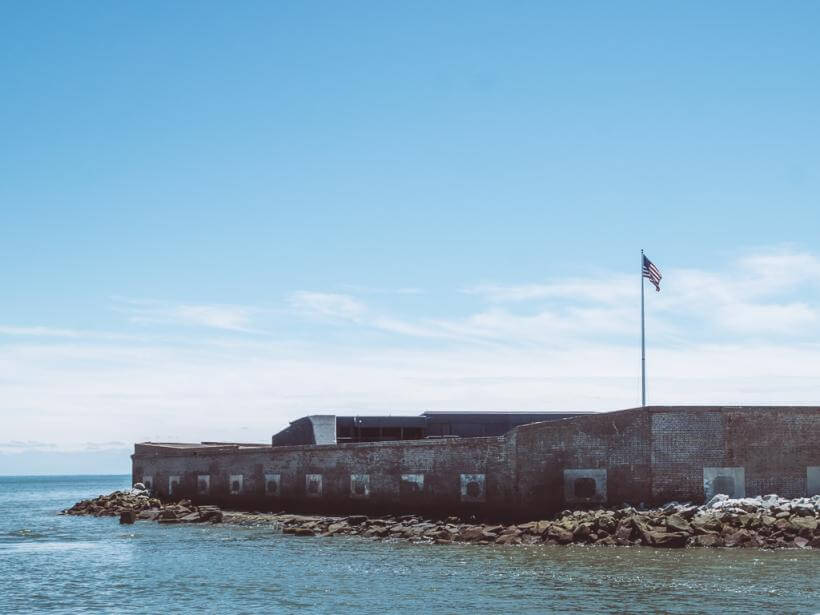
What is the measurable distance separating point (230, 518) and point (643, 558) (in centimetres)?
2131

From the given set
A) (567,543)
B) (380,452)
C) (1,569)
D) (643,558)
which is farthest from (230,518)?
(643,558)

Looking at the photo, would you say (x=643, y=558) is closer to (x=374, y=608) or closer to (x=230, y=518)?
(x=374, y=608)

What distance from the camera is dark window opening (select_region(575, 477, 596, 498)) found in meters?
35.9

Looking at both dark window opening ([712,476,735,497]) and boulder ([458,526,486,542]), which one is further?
dark window opening ([712,476,735,497])

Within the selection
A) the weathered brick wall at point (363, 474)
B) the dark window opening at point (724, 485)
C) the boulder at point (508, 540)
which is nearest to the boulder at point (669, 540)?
the dark window opening at point (724, 485)

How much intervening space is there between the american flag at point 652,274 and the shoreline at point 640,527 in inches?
325

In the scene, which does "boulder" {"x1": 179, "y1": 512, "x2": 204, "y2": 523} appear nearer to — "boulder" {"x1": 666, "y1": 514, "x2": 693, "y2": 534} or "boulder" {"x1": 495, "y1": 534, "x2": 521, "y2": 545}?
"boulder" {"x1": 495, "y1": 534, "x2": 521, "y2": 545}

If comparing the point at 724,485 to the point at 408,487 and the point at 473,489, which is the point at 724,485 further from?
the point at 408,487

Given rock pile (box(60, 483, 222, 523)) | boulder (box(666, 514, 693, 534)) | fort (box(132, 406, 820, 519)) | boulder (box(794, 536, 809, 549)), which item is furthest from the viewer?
rock pile (box(60, 483, 222, 523))

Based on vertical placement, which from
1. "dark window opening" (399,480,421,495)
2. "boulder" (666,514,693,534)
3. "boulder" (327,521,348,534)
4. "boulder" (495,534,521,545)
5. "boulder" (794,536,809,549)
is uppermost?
"dark window opening" (399,480,421,495)

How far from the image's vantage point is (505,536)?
3350 cm

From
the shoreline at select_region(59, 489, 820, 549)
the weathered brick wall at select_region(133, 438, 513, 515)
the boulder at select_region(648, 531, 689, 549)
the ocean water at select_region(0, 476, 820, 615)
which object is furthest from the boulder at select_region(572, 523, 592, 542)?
the weathered brick wall at select_region(133, 438, 513, 515)

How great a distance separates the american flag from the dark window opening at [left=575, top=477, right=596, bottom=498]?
25.2 feet

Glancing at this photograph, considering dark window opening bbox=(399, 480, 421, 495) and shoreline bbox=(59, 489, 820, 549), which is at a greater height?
dark window opening bbox=(399, 480, 421, 495)
